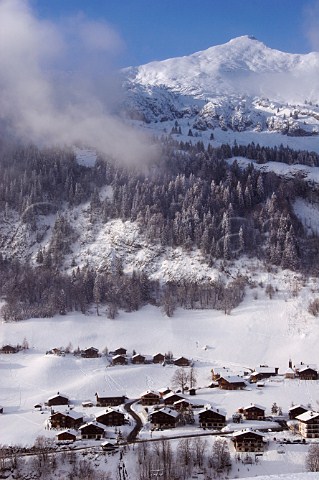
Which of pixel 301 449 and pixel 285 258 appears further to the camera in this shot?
pixel 285 258

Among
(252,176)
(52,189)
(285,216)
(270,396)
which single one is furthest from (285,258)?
(52,189)

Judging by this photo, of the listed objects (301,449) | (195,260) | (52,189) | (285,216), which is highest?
(52,189)

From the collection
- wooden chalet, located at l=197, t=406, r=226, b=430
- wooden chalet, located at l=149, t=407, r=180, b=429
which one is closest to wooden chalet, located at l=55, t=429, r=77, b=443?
wooden chalet, located at l=149, t=407, r=180, b=429

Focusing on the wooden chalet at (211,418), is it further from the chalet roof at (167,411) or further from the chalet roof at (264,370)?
the chalet roof at (264,370)

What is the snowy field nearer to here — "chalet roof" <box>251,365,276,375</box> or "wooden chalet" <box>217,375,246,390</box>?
"wooden chalet" <box>217,375,246,390</box>

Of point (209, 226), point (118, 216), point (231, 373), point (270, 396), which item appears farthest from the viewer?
point (118, 216)

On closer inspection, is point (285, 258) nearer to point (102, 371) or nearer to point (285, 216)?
point (285, 216)

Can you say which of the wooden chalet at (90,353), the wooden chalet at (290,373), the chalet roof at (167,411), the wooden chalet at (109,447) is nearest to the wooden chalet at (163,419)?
the chalet roof at (167,411)
